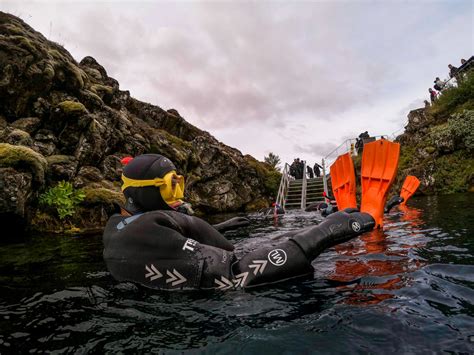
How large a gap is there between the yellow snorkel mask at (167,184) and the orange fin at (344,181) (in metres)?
4.17

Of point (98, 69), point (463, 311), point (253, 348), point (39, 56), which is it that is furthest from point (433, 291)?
point (98, 69)

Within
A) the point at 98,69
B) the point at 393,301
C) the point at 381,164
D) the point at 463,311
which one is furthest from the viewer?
the point at 98,69

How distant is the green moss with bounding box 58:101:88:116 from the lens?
36.5 ft

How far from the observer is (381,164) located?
478 centimetres

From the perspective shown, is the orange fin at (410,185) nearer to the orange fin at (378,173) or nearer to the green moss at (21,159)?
the orange fin at (378,173)

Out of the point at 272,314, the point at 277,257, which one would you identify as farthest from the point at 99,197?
the point at 272,314

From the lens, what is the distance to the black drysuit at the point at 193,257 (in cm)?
217

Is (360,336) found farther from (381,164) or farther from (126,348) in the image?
(381,164)

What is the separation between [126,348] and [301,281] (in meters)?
1.50

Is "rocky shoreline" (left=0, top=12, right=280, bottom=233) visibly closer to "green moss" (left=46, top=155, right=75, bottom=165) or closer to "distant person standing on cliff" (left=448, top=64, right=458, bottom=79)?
"green moss" (left=46, top=155, right=75, bottom=165)

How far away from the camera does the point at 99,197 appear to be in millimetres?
9570

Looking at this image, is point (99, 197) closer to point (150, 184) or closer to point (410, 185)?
point (150, 184)

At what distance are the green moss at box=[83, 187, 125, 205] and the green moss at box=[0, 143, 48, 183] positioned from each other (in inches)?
60.4


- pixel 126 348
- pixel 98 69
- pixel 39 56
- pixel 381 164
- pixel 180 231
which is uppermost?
pixel 98 69
